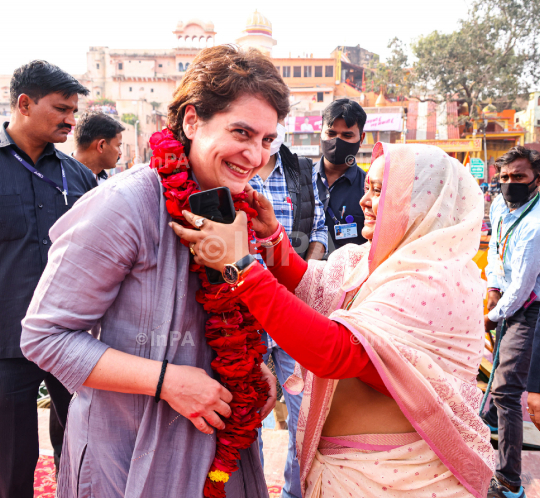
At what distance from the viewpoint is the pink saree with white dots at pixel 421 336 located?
1504 mm

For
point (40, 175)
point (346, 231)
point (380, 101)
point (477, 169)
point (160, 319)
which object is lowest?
point (160, 319)

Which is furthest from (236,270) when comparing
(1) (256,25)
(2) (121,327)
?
(1) (256,25)

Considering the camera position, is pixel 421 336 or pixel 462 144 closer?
pixel 421 336

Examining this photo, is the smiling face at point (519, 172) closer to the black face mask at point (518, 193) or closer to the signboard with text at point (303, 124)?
the black face mask at point (518, 193)

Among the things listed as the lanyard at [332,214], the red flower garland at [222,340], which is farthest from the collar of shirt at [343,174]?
the red flower garland at [222,340]

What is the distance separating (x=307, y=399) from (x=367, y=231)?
739mm

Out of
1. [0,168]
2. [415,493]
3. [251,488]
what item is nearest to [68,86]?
[0,168]

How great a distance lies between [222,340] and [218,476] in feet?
1.44

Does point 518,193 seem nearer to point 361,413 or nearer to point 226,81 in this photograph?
point 361,413

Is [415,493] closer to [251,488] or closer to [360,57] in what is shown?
[251,488]

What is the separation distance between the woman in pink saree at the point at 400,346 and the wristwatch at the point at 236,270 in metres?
0.03

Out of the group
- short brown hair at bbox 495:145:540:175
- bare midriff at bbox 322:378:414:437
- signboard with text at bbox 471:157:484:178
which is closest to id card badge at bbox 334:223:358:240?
short brown hair at bbox 495:145:540:175

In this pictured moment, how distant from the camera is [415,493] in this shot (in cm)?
155

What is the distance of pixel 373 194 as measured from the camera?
6.02 feet
